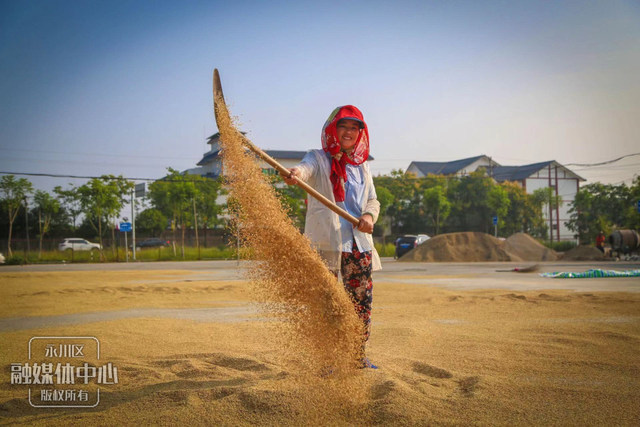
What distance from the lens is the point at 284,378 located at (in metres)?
3.38

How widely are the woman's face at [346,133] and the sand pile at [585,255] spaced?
25192 mm

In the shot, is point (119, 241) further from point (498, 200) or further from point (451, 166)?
point (451, 166)

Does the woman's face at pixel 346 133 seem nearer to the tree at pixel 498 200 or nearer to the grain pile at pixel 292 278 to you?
the grain pile at pixel 292 278

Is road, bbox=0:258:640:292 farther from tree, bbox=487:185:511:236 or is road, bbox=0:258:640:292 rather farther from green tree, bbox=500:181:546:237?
green tree, bbox=500:181:546:237

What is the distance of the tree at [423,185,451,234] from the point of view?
40031mm

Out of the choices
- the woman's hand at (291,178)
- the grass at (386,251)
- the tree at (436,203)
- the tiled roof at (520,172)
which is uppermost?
the tiled roof at (520,172)

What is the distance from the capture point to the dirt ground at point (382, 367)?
2.72 meters

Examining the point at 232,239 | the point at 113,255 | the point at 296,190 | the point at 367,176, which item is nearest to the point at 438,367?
the point at 367,176

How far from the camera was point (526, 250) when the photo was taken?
2683 centimetres

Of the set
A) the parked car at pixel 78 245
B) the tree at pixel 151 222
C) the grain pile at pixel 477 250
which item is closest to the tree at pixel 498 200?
the grain pile at pixel 477 250

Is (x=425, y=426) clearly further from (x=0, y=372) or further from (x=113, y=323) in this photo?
(x=113, y=323)

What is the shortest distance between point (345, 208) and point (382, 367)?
120cm

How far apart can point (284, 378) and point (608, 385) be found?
2.11 meters

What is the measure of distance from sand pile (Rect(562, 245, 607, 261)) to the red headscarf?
82.4 feet
